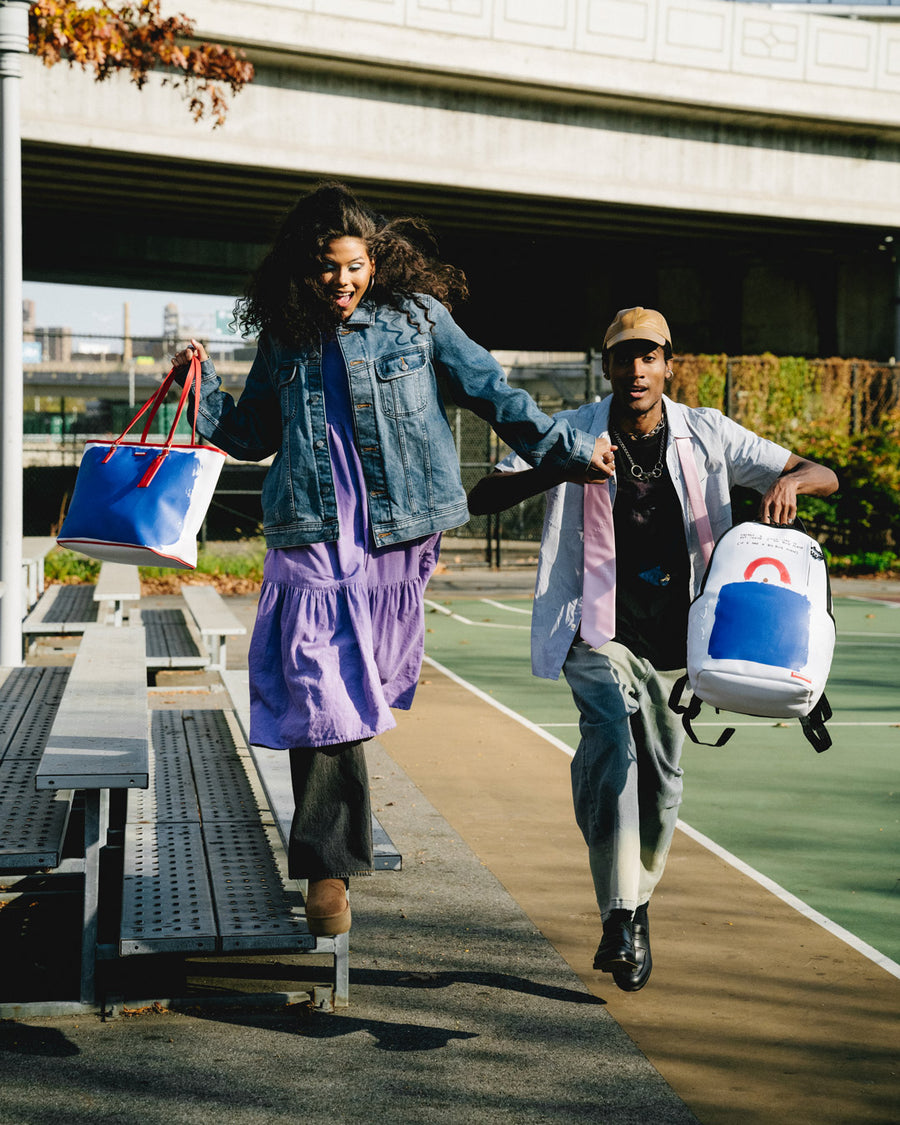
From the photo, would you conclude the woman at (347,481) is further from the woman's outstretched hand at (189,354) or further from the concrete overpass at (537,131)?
the concrete overpass at (537,131)

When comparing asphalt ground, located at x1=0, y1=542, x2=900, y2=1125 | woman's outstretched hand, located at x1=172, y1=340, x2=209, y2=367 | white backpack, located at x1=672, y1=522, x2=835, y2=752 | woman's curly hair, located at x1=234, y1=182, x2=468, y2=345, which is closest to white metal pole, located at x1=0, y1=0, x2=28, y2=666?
asphalt ground, located at x1=0, y1=542, x2=900, y2=1125

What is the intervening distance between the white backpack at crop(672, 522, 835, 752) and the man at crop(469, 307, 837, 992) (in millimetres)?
222

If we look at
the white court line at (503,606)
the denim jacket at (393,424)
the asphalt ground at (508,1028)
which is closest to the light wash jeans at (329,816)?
the asphalt ground at (508,1028)

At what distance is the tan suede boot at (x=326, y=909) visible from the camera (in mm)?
3680

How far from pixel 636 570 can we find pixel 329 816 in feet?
4.16

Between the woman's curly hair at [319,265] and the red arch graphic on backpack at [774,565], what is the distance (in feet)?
3.71

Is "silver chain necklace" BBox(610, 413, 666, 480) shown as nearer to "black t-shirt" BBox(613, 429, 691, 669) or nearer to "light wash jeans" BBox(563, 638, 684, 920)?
"black t-shirt" BBox(613, 429, 691, 669)

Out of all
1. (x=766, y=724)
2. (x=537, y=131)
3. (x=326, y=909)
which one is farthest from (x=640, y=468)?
(x=537, y=131)

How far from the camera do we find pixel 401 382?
12.5 ft

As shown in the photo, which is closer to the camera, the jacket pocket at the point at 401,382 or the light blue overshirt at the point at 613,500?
the jacket pocket at the point at 401,382

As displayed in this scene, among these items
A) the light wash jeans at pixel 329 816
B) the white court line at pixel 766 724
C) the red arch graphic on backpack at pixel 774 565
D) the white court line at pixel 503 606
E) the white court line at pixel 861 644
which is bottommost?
the white court line at pixel 503 606

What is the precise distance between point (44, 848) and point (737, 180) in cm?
2255

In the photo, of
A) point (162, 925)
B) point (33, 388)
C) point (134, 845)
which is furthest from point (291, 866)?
point (33, 388)

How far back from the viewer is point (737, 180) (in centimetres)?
2438
